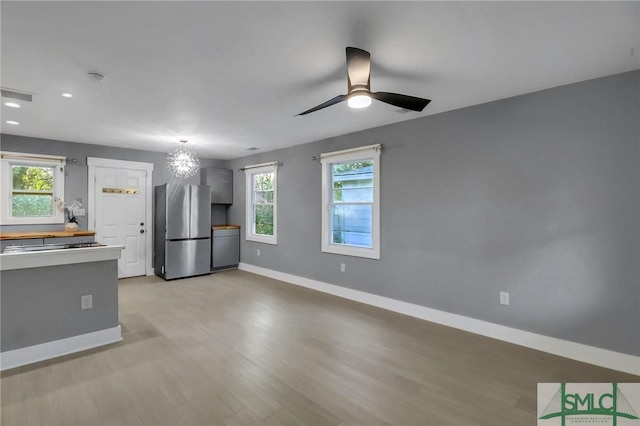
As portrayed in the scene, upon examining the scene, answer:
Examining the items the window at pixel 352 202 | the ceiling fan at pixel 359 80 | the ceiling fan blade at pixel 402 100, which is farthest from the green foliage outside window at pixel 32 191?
the ceiling fan blade at pixel 402 100

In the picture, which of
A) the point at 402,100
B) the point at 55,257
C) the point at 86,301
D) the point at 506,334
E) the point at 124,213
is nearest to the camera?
the point at 402,100

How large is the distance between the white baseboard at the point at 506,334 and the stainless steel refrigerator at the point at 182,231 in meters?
2.65

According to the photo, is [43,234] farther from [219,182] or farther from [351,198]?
[351,198]

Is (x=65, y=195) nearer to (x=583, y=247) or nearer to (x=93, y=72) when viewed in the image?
(x=93, y=72)

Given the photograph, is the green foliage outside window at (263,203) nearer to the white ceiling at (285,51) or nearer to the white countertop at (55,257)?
the white ceiling at (285,51)

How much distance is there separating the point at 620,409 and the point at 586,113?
2.30 meters

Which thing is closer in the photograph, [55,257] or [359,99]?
[359,99]

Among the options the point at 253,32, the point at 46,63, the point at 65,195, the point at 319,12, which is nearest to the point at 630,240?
the point at 319,12

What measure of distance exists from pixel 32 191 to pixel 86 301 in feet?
10.7

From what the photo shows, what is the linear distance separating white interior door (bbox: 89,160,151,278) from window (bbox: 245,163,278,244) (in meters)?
1.97

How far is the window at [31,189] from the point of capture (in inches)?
183

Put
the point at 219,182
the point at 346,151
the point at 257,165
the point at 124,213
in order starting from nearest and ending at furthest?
the point at 346,151, the point at 124,213, the point at 257,165, the point at 219,182

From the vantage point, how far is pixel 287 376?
2.42 metres

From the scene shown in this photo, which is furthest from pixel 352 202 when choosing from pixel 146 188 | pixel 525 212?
pixel 146 188
